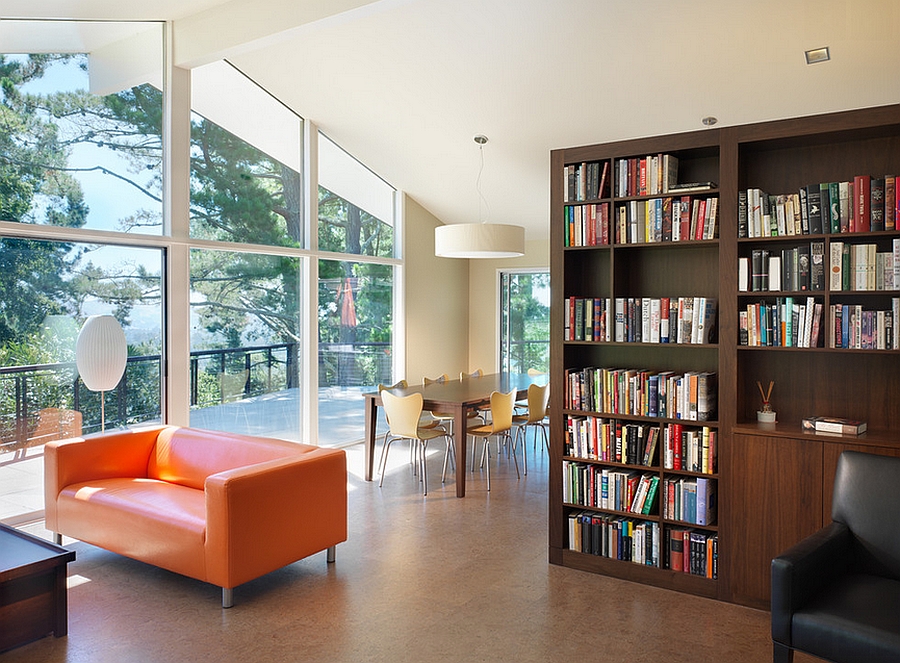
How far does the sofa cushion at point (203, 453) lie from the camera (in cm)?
402

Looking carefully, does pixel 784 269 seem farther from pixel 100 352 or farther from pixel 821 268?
pixel 100 352

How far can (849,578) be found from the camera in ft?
8.88

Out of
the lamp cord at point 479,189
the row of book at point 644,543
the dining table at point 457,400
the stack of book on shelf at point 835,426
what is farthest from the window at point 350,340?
the stack of book on shelf at point 835,426

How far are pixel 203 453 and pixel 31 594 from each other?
138cm

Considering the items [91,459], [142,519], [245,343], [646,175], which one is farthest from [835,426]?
[245,343]

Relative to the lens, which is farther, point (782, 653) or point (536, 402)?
point (536, 402)

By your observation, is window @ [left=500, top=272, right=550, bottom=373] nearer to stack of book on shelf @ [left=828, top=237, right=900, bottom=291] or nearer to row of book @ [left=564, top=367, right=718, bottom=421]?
row of book @ [left=564, top=367, right=718, bottom=421]

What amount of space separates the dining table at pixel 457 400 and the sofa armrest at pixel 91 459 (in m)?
1.86

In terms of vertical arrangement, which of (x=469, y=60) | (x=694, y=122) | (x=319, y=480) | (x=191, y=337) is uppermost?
(x=469, y=60)

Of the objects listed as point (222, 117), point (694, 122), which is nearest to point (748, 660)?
point (694, 122)

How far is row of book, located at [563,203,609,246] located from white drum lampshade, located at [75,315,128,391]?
3113 mm

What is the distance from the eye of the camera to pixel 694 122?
5715mm

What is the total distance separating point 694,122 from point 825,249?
111 inches

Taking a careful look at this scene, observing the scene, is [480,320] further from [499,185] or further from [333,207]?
[333,207]
